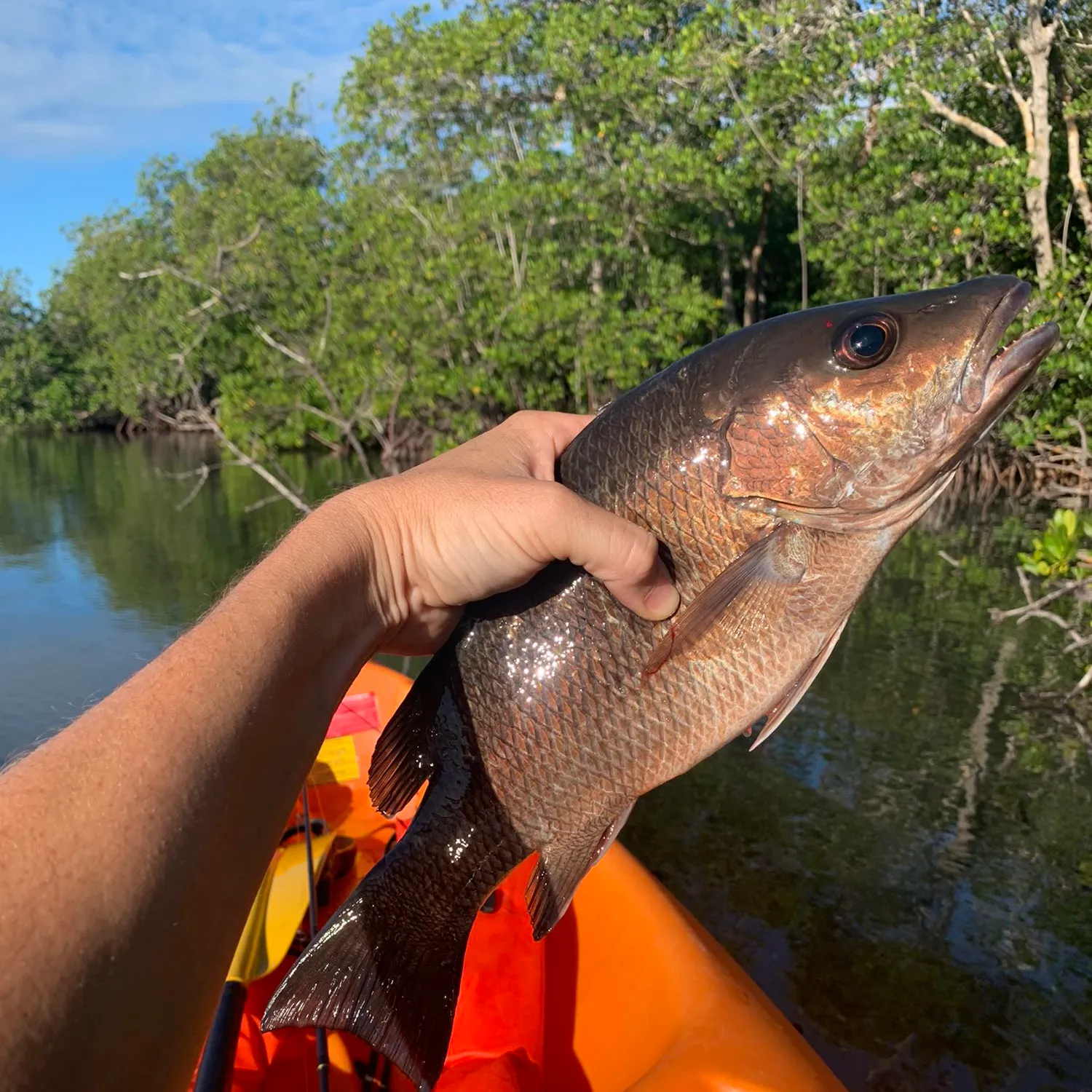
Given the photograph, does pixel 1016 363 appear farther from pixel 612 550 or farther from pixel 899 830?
pixel 899 830

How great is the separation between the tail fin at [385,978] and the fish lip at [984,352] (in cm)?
162

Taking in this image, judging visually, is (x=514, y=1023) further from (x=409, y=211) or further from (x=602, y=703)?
(x=409, y=211)

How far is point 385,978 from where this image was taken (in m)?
1.93

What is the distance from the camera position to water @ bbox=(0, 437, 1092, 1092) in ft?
13.7

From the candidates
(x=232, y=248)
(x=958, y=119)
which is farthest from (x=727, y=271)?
(x=232, y=248)

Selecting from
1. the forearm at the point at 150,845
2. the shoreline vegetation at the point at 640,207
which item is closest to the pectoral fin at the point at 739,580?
the forearm at the point at 150,845

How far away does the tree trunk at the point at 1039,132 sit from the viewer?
1231 cm

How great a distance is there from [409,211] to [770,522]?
20.9m

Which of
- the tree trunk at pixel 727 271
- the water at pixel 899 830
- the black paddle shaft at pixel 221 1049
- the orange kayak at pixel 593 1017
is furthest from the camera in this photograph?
the tree trunk at pixel 727 271

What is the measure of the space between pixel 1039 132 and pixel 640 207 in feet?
28.2

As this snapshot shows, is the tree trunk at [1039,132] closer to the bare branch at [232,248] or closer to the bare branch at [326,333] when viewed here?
the bare branch at [326,333]

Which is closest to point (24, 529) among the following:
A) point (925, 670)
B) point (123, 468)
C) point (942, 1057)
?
point (123, 468)

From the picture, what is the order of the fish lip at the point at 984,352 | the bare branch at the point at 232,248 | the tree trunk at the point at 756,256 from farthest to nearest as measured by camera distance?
the tree trunk at the point at 756,256 < the bare branch at the point at 232,248 < the fish lip at the point at 984,352

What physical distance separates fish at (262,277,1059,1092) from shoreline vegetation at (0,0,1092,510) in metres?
8.80
